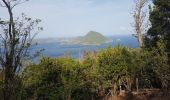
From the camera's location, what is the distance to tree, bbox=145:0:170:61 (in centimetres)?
2175

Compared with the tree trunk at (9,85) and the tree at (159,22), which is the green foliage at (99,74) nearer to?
the tree at (159,22)

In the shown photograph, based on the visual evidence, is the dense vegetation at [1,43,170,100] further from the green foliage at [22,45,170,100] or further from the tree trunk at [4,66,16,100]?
the tree trunk at [4,66,16,100]

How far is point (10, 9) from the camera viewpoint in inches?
372

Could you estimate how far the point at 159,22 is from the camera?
22.1 m

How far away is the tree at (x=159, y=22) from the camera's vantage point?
2175 centimetres

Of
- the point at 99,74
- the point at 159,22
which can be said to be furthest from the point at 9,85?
the point at 159,22

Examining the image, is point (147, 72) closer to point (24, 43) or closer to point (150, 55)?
point (150, 55)

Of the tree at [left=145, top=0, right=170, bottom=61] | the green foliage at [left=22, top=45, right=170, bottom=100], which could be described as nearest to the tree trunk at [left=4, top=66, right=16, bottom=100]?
the green foliage at [left=22, top=45, right=170, bottom=100]

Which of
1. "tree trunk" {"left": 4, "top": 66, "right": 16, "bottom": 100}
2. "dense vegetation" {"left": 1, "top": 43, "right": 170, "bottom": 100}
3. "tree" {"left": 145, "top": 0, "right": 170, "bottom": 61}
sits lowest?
"dense vegetation" {"left": 1, "top": 43, "right": 170, "bottom": 100}

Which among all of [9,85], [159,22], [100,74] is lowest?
[100,74]

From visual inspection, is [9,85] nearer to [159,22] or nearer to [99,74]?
[99,74]

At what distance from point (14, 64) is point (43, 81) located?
30.9 feet

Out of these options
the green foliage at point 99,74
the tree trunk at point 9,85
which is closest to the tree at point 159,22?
the green foliage at point 99,74

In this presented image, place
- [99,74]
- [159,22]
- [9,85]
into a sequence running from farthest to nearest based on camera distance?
[159,22] < [99,74] < [9,85]
